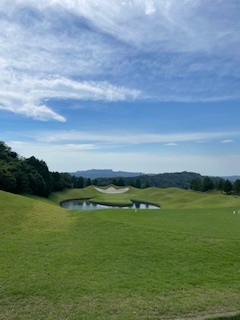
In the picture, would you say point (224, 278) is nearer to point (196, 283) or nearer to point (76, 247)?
point (196, 283)

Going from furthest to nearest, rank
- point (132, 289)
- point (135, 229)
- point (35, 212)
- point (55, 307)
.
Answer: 1. point (35, 212)
2. point (135, 229)
3. point (132, 289)
4. point (55, 307)

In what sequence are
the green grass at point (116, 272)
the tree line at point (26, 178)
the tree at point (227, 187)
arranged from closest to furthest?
1. the green grass at point (116, 272)
2. the tree line at point (26, 178)
3. the tree at point (227, 187)

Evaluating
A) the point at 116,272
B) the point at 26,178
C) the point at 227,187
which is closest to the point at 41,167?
the point at 26,178

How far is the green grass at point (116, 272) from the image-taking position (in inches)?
272

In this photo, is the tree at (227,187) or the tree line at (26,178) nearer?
the tree line at (26,178)

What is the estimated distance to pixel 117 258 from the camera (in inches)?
422

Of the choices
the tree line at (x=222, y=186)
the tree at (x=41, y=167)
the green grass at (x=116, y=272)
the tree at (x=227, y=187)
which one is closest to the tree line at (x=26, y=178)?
the tree at (x=41, y=167)

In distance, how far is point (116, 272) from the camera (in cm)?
934

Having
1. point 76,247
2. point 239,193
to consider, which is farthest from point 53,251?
point 239,193

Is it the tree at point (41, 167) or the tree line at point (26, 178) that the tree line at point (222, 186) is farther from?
the tree at point (41, 167)

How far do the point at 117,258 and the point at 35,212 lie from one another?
11.7 m

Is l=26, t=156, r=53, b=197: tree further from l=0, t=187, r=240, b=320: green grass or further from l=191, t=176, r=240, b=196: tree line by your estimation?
l=0, t=187, r=240, b=320: green grass

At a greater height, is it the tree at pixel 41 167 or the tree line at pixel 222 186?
the tree at pixel 41 167

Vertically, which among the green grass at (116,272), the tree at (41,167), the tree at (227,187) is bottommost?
the green grass at (116,272)
